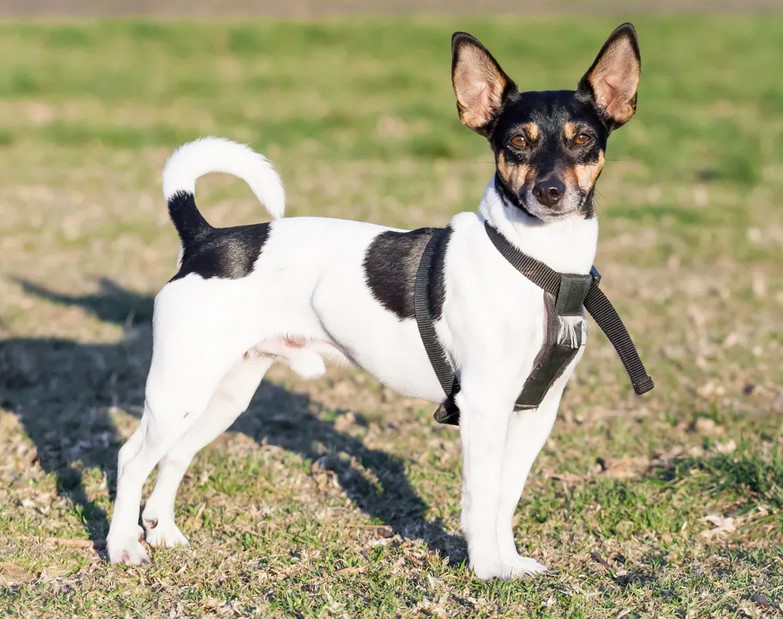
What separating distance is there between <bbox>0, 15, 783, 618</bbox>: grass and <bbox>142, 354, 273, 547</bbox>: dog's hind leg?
179mm

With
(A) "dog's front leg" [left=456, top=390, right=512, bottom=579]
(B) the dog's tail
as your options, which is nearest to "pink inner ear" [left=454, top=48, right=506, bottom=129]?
(B) the dog's tail

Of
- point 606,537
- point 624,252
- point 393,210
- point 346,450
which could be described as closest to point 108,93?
point 393,210

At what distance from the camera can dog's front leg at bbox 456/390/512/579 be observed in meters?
4.29

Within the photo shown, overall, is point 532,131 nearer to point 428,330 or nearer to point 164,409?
point 428,330

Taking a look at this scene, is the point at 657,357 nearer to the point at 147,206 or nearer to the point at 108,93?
the point at 147,206

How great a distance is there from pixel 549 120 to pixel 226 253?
1.38m

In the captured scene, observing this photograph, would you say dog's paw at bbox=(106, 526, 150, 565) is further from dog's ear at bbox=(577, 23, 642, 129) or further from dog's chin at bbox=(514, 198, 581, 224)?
dog's ear at bbox=(577, 23, 642, 129)

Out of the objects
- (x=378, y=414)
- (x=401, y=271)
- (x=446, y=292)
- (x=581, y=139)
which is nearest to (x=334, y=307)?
(x=401, y=271)

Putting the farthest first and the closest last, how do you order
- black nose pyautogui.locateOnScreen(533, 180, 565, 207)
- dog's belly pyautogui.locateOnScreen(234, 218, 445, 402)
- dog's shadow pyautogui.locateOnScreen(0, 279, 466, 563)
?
1. dog's shadow pyautogui.locateOnScreen(0, 279, 466, 563)
2. dog's belly pyautogui.locateOnScreen(234, 218, 445, 402)
3. black nose pyautogui.locateOnScreen(533, 180, 565, 207)

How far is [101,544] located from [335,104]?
14.3 meters

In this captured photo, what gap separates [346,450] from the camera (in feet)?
20.0

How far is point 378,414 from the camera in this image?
6.75 meters

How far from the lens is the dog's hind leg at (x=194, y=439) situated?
4910 mm

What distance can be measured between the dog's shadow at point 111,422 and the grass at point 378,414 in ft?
0.07
